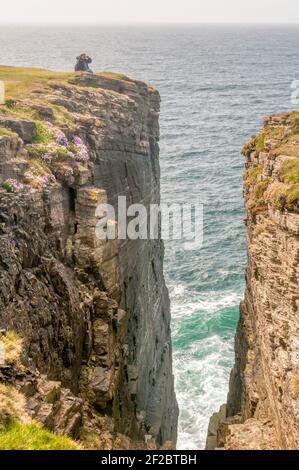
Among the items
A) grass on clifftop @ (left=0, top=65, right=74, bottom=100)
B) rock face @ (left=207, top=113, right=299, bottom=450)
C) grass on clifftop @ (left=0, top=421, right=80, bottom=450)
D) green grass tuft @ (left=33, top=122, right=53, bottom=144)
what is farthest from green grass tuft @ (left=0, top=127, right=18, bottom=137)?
grass on clifftop @ (left=0, top=421, right=80, bottom=450)

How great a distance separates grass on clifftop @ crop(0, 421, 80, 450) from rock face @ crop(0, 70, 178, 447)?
293 cm

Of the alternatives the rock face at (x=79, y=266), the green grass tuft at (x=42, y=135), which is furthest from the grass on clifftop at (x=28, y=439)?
the green grass tuft at (x=42, y=135)

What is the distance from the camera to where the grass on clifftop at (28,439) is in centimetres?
1703

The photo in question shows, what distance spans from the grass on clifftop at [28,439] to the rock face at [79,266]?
9.63 feet

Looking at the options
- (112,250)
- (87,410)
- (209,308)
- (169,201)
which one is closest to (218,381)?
(209,308)

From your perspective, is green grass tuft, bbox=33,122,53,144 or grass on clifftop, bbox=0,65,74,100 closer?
green grass tuft, bbox=33,122,53,144

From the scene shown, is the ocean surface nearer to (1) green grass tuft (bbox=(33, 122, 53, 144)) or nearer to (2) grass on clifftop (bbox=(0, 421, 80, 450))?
(1) green grass tuft (bbox=(33, 122, 53, 144))

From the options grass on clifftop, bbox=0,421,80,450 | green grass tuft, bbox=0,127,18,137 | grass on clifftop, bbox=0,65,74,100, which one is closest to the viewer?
grass on clifftop, bbox=0,421,80,450

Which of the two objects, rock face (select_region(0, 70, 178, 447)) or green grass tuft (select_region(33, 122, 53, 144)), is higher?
green grass tuft (select_region(33, 122, 53, 144))

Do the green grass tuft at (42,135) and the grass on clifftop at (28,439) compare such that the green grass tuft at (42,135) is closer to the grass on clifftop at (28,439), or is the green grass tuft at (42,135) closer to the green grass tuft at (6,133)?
the green grass tuft at (6,133)

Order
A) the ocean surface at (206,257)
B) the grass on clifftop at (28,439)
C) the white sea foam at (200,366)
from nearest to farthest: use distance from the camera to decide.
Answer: the grass on clifftop at (28,439)
the white sea foam at (200,366)
the ocean surface at (206,257)

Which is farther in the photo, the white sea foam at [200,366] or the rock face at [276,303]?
the white sea foam at [200,366]

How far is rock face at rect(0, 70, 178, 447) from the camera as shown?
2869cm

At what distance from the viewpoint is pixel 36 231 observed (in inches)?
1278
